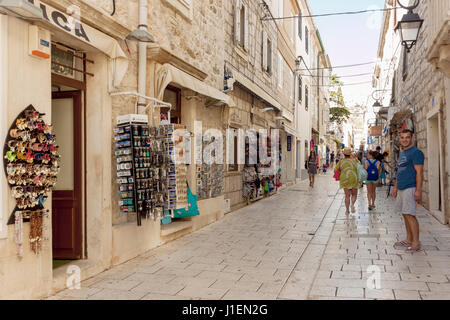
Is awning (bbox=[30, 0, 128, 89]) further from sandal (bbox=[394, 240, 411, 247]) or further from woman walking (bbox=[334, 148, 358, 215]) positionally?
woman walking (bbox=[334, 148, 358, 215])

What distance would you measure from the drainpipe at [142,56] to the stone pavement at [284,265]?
2391 millimetres

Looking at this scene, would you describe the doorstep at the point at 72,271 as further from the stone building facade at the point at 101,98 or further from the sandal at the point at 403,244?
the sandal at the point at 403,244

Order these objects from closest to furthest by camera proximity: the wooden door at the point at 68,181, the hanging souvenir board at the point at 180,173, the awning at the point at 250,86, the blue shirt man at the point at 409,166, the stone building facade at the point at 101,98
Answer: the stone building facade at the point at 101,98, the wooden door at the point at 68,181, the blue shirt man at the point at 409,166, the hanging souvenir board at the point at 180,173, the awning at the point at 250,86

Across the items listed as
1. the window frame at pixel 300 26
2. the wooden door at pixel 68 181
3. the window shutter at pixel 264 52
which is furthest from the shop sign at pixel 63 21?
the window frame at pixel 300 26

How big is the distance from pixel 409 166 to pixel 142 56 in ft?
13.9

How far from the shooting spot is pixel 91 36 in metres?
4.89

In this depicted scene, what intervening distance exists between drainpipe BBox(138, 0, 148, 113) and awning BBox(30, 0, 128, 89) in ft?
1.92

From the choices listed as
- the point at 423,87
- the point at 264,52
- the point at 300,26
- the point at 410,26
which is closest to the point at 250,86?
the point at 264,52

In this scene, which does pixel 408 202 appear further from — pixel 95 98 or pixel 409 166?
pixel 95 98

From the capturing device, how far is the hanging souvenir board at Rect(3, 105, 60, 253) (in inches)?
148

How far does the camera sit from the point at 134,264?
551 cm

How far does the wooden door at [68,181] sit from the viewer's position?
206 inches
